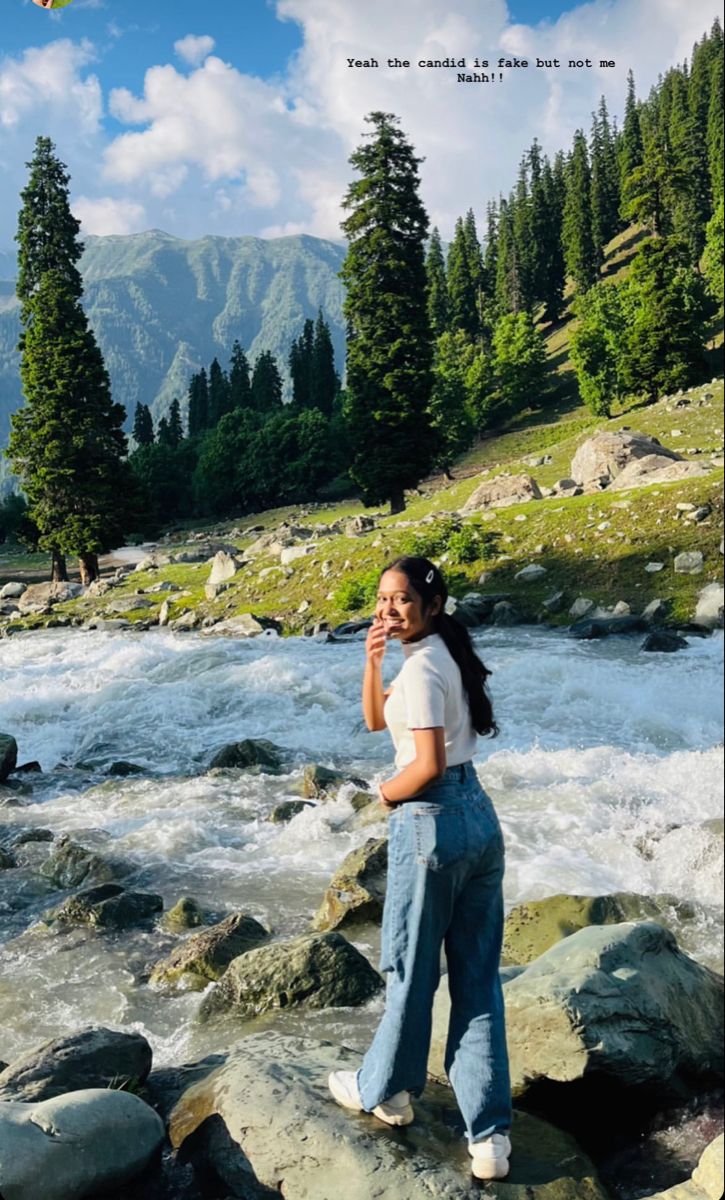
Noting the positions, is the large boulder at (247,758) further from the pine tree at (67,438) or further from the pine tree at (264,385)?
the pine tree at (264,385)

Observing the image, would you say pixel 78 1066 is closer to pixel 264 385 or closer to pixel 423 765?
pixel 423 765

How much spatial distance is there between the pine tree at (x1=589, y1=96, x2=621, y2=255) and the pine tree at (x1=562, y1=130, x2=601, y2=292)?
3.27 meters

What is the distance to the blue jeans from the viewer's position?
3.91m

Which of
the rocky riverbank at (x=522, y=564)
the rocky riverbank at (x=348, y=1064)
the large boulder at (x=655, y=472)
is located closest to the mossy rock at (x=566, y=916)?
the rocky riverbank at (x=348, y=1064)

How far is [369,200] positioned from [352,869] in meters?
37.0

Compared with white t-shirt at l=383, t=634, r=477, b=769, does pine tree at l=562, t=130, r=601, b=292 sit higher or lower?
higher

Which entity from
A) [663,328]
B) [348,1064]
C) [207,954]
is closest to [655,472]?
[207,954]

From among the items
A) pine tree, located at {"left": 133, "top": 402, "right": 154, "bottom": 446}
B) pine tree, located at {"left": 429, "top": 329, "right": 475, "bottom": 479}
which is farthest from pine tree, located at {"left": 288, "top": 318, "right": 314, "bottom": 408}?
pine tree, located at {"left": 429, "top": 329, "right": 475, "bottom": 479}

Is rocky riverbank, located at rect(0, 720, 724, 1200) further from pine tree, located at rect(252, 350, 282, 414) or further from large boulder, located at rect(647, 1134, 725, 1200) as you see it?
pine tree, located at rect(252, 350, 282, 414)

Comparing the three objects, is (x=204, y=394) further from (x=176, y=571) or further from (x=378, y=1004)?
(x=378, y=1004)

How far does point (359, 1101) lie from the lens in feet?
14.1

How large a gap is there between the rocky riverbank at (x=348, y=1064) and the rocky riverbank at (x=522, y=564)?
481 inches

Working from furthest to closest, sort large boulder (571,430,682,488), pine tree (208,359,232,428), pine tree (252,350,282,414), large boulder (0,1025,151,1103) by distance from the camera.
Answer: pine tree (208,359,232,428) < pine tree (252,350,282,414) < large boulder (571,430,682,488) < large boulder (0,1025,151,1103)

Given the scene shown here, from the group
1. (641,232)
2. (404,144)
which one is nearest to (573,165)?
(641,232)
